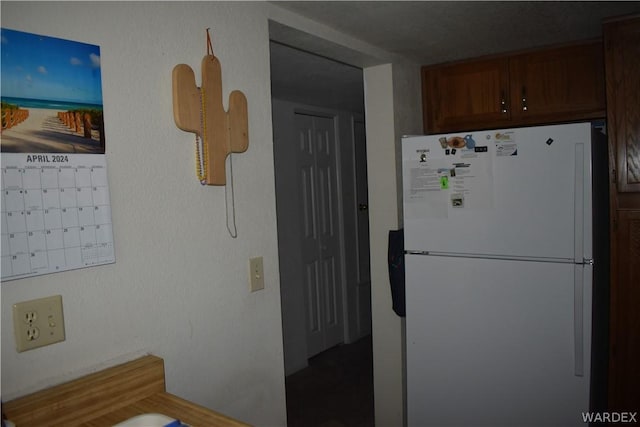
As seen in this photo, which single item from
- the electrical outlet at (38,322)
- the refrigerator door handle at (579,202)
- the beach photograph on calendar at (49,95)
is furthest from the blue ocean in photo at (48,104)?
the refrigerator door handle at (579,202)

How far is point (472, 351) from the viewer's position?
2236 mm

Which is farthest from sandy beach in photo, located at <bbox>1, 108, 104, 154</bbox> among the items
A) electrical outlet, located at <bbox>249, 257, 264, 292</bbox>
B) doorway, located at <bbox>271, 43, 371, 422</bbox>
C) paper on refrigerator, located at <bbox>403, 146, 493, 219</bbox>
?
doorway, located at <bbox>271, 43, 371, 422</bbox>

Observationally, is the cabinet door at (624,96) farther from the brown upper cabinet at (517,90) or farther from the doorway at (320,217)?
the doorway at (320,217)

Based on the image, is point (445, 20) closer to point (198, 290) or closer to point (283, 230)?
point (198, 290)

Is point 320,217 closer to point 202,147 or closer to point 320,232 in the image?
point 320,232

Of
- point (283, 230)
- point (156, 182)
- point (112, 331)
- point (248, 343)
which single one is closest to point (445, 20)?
point (156, 182)

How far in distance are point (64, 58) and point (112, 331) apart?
69 cm

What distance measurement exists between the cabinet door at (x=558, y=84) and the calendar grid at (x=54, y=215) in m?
2.17

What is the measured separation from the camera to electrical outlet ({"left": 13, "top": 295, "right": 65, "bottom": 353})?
1.06 m

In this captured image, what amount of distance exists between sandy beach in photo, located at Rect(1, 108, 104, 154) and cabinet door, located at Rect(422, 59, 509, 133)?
6.89 feet

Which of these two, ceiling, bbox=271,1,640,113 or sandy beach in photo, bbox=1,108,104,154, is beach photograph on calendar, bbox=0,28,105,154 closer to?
sandy beach in photo, bbox=1,108,104,154

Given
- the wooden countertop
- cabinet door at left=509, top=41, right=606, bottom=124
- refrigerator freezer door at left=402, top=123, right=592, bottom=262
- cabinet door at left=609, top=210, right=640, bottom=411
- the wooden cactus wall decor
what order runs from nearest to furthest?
the wooden countertop
the wooden cactus wall decor
refrigerator freezer door at left=402, top=123, right=592, bottom=262
cabinet door at left=609, top=210, right=640, bottom=411
cabinet door at left=509, top=41, right=606, bottom=124

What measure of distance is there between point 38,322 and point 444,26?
189 centimetres

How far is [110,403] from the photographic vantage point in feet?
3.83
